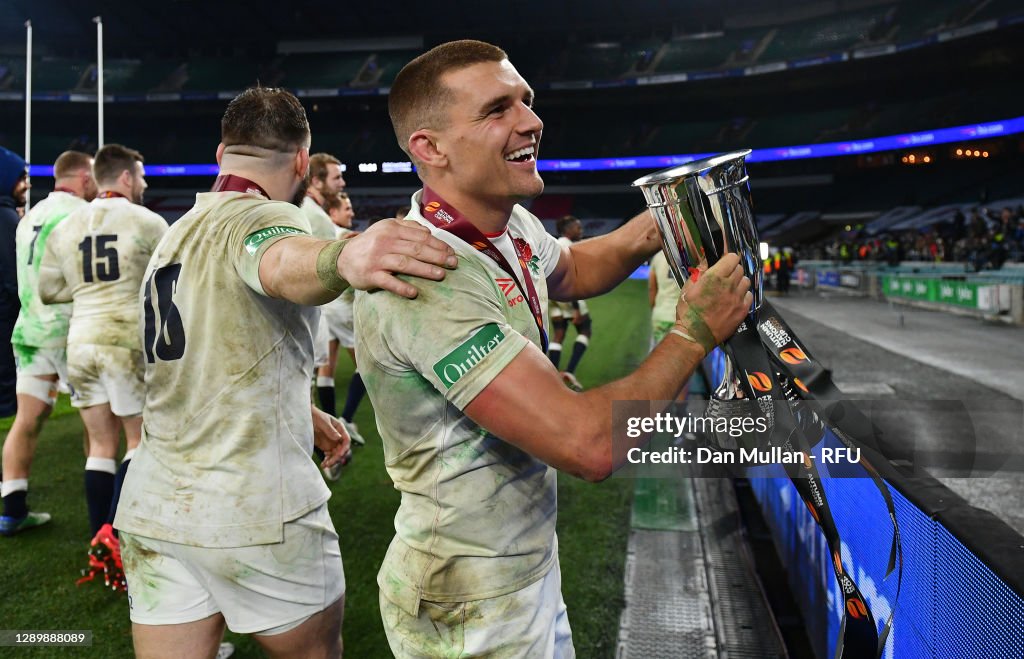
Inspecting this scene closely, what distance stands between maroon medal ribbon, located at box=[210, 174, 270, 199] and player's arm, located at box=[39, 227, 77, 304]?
2369 millimetres

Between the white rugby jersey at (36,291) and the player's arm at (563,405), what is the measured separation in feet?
13.6

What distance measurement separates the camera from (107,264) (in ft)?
12.4

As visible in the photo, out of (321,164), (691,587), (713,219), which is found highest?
(321,164)

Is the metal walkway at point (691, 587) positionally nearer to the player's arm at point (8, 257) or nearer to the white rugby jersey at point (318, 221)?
the white rugby jersey at point (318, 221)

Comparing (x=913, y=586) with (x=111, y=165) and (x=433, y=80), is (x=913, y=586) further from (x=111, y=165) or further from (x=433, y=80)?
(x=111, y=165)

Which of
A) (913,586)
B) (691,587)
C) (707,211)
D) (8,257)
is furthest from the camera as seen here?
(8,257)

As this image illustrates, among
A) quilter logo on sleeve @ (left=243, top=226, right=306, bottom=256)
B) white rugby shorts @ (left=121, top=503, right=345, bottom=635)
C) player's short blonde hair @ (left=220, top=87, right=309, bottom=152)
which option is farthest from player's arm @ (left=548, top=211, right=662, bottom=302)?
white rugby shorts @ (left=121, top=503, right=345, bottom=635)

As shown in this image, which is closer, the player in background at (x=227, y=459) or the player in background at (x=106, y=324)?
the player in background at (x=227, y=459)

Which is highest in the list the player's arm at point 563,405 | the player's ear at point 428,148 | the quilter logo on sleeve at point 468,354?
the player's ear at point 428,148

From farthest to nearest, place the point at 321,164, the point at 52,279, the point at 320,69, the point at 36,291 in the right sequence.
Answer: the point at 320,69 < the point at 321,164 < the point at 36,291 < the point at 52,279

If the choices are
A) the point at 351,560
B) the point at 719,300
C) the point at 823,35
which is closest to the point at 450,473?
the point at 719,300

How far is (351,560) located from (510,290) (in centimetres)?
286

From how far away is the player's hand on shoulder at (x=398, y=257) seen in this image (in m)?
1.30

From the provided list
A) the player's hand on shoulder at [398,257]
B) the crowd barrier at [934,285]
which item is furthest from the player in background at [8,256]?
the crowd barrier at [934,285]
